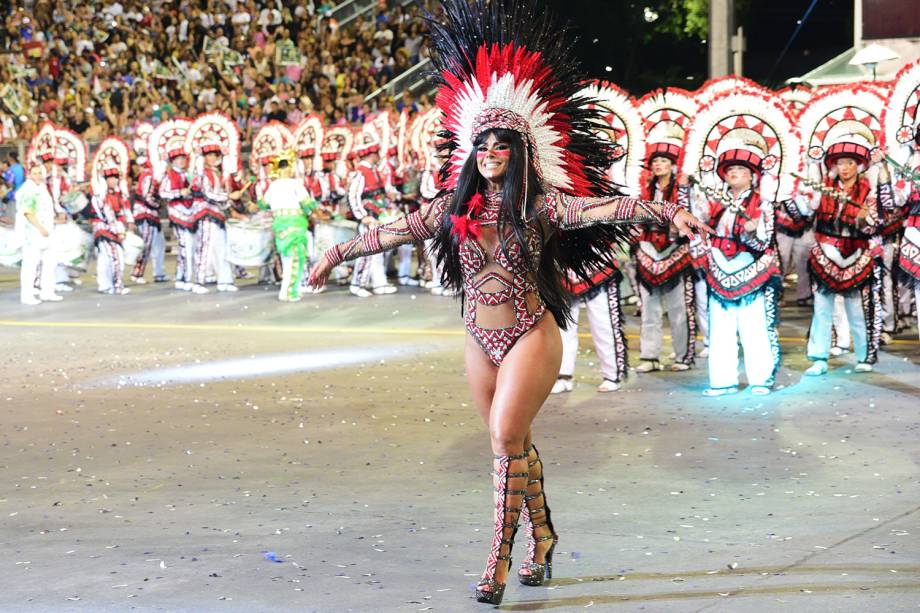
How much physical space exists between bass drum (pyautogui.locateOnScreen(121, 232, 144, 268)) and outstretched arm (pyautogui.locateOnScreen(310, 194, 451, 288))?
13.0 metres

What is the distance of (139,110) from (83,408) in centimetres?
1809

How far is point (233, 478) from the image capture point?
7043 mm

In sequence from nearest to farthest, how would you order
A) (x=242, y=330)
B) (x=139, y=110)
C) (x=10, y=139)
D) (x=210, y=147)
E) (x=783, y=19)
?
(x=242, y=330)
(x=210, y=147)
(x=139, y=110)
(x=10, y=139)
(x=783, y=19)

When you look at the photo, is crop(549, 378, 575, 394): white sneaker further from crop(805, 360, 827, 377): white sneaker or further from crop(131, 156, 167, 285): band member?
crop(131, 156, 167, 285): band member

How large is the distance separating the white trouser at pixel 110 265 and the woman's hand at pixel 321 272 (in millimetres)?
12145

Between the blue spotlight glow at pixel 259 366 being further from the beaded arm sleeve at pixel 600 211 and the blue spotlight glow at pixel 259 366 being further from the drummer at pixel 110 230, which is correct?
the drummer at pixel 110 230

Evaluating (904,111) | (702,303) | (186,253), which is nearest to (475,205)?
(904,111)

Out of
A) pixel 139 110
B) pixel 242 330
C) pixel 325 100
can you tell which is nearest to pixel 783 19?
pixel 325 100

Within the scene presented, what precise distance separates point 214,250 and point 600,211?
42.8ft

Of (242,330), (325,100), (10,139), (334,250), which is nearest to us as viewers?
(334,250)

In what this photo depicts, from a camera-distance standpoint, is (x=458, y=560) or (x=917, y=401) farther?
(x=917, y=401)

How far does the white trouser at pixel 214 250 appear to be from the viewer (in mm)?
17203

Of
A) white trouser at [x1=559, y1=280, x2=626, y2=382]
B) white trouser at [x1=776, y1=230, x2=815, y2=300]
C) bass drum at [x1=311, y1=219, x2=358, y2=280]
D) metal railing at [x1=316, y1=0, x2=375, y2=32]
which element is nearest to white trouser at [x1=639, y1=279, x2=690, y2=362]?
white trouser at [x1=559, y1=280, x2=626, y2=382]

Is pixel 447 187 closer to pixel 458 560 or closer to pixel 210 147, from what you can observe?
pixel 458 560
